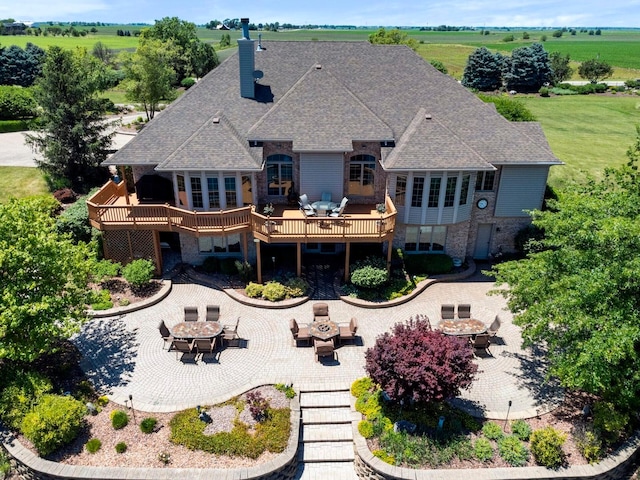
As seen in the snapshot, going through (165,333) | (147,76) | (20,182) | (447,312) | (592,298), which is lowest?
(165,333)

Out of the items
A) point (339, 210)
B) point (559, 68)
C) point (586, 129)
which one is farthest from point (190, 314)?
point (559, 68)

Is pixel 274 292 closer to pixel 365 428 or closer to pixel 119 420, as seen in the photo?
pixel 365 428

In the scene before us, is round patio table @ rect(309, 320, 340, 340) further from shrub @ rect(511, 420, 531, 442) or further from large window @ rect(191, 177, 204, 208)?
large window @ rect(191, 177, 204, 208)

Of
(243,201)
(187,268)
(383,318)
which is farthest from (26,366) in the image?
(383,318)

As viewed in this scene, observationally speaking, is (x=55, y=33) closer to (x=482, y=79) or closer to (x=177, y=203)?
(x=482, y=79)

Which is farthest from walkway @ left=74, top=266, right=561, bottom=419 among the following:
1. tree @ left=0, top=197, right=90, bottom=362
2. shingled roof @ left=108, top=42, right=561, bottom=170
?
shingled roof @ left=108, top=42, right=561, bottom=170

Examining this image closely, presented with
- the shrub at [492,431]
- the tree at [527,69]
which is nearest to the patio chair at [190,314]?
the shrub at [492,431]

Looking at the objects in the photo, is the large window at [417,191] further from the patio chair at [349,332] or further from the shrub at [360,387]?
the shrub at [360,387]
